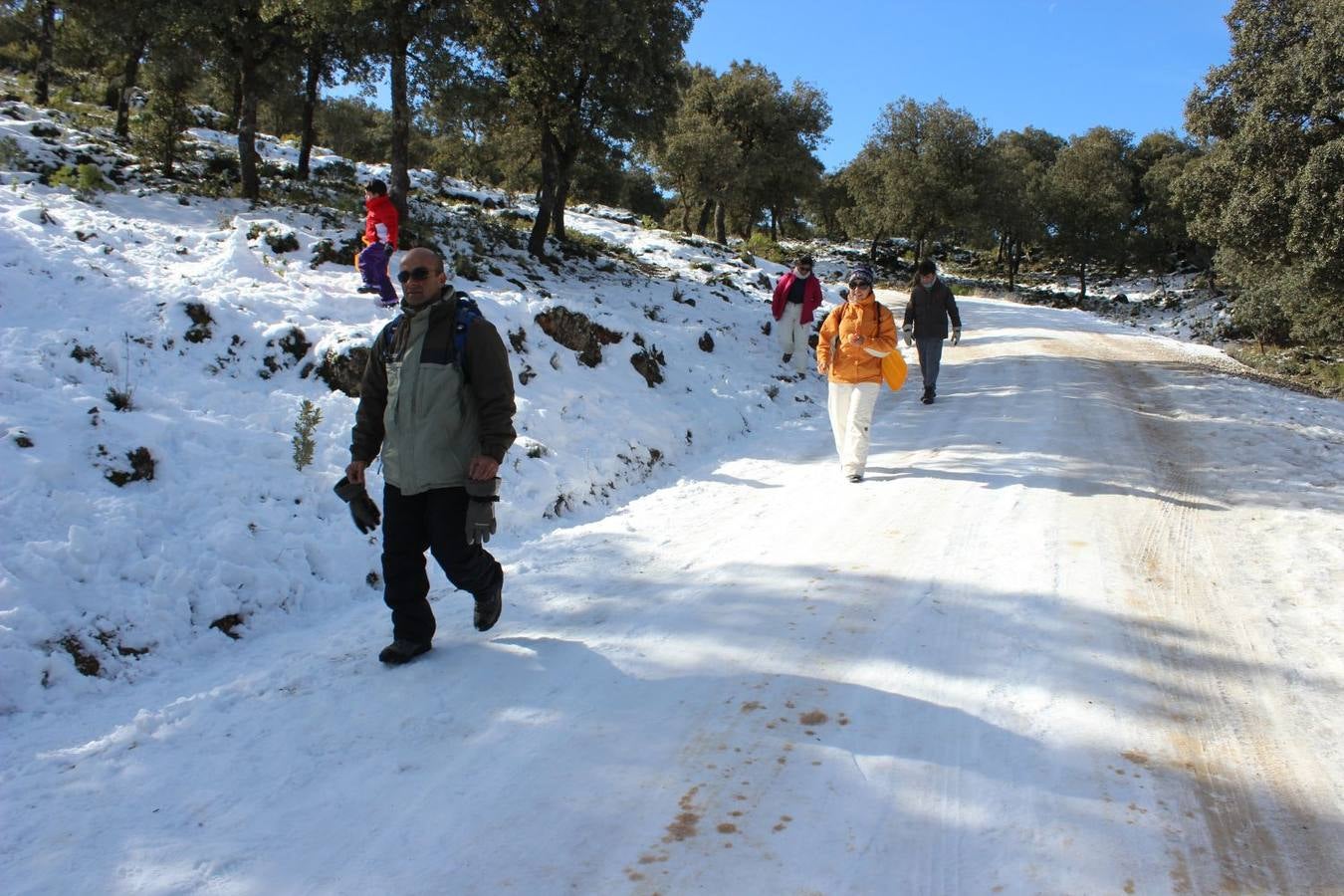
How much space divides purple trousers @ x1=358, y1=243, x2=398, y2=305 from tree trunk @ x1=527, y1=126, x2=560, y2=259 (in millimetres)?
8211

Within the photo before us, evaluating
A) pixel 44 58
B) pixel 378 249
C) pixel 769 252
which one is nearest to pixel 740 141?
pixel 769 252

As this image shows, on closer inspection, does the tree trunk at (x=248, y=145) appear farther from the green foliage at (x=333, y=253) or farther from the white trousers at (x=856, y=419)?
the white trousers at (x=856, y=419)

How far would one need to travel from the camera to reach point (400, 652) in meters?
3.71

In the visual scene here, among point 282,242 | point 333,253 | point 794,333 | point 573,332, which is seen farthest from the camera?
point 794,333

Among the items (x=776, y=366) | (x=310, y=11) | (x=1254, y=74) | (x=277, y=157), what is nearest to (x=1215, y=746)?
(x=776, y=366)

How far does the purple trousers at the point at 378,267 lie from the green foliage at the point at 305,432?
9.39ft

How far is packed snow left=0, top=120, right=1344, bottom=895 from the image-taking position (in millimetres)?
2412

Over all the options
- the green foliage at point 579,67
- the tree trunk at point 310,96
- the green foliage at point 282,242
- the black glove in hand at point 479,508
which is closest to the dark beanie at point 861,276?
the black glove in hand at point 479,508

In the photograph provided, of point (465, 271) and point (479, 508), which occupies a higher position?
point (465, 271)

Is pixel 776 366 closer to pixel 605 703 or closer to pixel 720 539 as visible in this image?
pixel 720 539

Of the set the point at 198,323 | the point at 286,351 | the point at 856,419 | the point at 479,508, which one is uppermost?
the point at 198,323

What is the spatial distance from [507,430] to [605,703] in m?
1.35

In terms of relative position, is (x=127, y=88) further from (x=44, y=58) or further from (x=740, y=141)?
(x=740, y=141)

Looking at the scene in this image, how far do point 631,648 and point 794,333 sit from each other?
9083 millimetres
